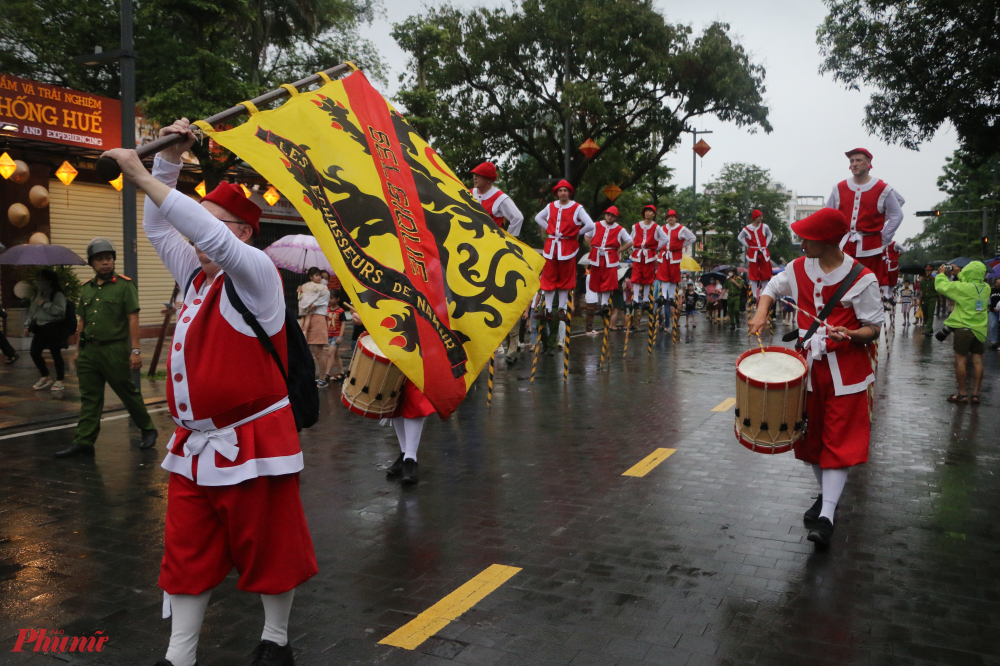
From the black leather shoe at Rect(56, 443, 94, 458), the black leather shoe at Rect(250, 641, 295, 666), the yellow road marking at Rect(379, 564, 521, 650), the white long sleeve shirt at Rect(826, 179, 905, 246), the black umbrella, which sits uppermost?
the white long sleeve shirt at Rect(826, 179, 905, 246)

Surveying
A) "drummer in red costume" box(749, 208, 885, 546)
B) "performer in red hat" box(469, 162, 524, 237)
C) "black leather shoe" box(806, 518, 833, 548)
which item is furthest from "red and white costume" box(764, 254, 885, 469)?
"performer in red hat" box(469, 162, 524, 237)

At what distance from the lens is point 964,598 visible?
4500mm

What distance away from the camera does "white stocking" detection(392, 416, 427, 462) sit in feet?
23.1

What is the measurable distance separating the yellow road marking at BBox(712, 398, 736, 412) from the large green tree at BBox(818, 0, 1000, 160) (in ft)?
43.7

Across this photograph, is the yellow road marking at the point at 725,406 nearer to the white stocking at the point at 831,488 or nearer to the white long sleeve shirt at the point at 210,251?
the white stocking at the point at 831,488

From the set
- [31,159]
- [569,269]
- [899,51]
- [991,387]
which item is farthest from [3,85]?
[899,51]

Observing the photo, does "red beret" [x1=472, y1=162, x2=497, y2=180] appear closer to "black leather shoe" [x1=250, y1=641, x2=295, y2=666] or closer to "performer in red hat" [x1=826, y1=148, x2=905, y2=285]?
"performer in red hat" [x1=826, y1=148, x2=905, y2=285]

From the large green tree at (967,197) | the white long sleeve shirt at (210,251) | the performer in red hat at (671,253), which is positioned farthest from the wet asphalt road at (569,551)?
the large green tree at (967,197)

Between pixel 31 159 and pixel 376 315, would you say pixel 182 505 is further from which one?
pixel 31 159

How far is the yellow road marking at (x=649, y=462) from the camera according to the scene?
7.30m

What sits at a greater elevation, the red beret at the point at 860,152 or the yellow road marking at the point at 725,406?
the red beret at the point at 860,152

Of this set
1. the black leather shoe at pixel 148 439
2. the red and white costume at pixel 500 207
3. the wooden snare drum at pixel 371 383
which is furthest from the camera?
the red and white costume at pixel 500 207

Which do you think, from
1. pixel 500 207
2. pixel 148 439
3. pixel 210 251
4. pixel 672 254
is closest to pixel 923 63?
pixel 672 254

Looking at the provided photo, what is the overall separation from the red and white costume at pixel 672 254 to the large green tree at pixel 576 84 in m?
9.19
